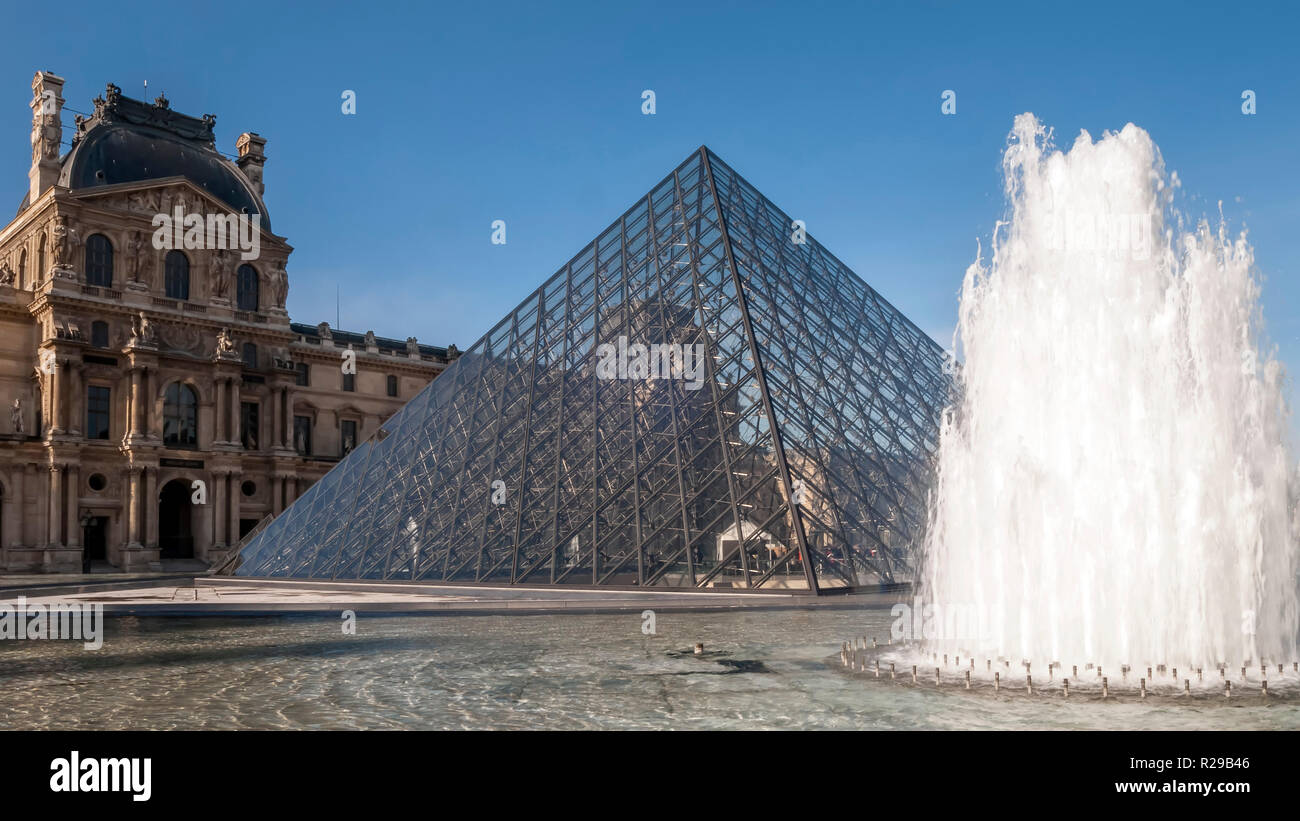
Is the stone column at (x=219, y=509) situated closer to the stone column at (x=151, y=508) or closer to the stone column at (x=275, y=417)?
the stone column at (x=151, y=508)

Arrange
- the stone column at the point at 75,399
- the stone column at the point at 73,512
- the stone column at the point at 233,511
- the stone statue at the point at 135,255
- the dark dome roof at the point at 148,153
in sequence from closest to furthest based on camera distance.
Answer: the stone column at the point at 73,512 → the stone column at the point at 75,399 → the stone statue at the point at 135,255 → the dark dome roof at the point at 148,153 → the stone column at the point at 233,511

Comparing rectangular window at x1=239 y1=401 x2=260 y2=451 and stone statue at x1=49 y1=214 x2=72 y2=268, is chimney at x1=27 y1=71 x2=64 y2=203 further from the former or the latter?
rectangular window at x1=239 y1=401 x2=260 y2=451

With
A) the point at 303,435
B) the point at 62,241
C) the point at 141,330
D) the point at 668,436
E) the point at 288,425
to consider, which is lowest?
the point at 668,436

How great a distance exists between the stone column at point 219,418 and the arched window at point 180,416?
2.47 feet

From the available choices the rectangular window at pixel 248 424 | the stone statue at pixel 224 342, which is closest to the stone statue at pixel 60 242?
the stone statue at pixel 224 342

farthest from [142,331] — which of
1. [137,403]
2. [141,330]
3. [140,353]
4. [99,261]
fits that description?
[99,261]

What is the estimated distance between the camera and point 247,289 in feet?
182

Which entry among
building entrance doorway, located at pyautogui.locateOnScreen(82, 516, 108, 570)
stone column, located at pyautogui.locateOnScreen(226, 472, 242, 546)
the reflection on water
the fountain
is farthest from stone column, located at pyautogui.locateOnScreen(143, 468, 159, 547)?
the fountain

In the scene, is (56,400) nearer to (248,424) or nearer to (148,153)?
(248,424)

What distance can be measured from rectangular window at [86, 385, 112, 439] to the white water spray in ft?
144

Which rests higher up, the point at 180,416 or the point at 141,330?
the point at 141,330

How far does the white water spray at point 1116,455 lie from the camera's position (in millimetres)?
11641

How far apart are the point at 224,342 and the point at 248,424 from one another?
466 centimetres
